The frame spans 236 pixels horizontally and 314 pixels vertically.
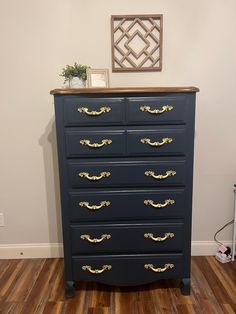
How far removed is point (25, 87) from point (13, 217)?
108cm

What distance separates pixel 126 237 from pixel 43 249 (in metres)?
0.97

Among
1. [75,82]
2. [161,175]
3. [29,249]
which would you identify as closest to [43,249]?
[29,249]

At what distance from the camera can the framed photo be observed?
1976 mm

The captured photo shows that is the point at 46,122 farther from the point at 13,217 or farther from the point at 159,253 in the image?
the point at 159,253

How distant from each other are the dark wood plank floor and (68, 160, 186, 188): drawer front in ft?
2.63

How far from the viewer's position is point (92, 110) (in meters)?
1.67

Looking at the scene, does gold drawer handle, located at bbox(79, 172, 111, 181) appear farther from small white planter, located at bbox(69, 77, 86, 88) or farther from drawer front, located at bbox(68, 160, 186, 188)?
small white planter, located at bbox(69, 77, 86, 88)

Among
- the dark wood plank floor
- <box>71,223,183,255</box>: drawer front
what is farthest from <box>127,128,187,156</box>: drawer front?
the dark wood plank floor

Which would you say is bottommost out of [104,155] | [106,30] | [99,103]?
[104,155]

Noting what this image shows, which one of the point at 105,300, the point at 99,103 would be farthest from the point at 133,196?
the point at 105,300

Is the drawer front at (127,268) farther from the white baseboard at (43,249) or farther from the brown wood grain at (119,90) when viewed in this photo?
the brown wood grain at (119,90)

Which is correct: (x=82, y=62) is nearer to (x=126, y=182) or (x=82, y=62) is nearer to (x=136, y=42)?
(x=136, y=42)

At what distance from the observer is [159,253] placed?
1.86 m

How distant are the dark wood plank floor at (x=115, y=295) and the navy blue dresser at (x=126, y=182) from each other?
0.38ft
